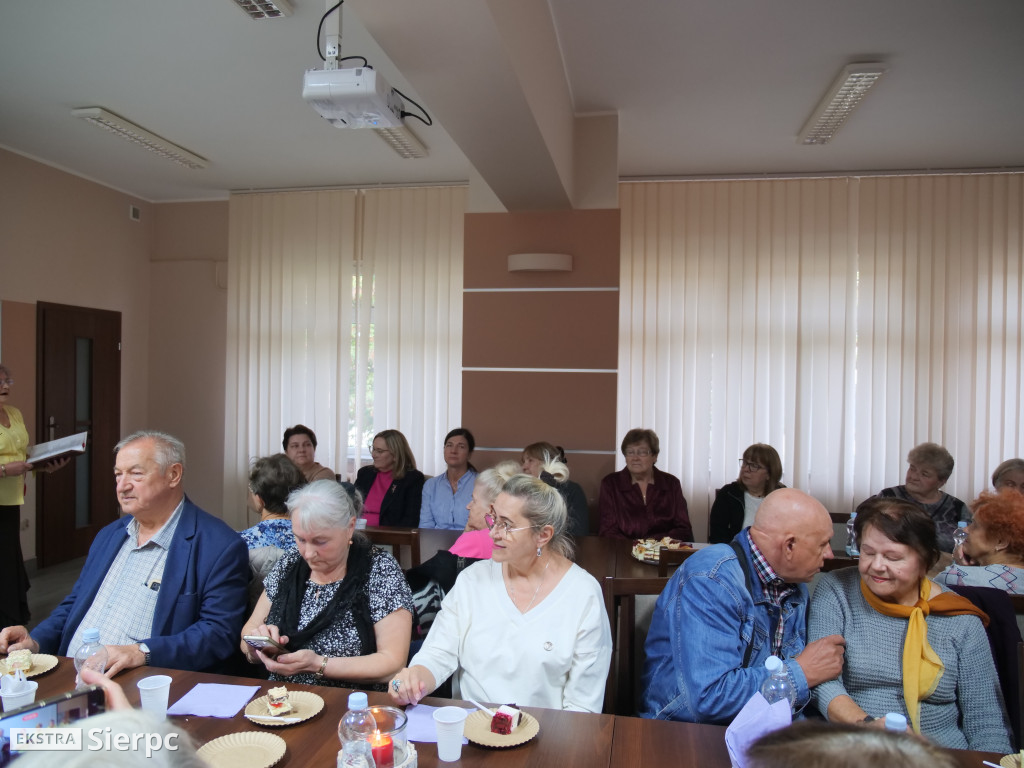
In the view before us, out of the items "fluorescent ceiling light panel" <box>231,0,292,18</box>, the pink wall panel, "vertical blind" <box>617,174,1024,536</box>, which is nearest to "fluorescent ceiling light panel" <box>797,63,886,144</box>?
"vertical blind" <box>617,174,1024,536</box>

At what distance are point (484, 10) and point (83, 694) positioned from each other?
219cm

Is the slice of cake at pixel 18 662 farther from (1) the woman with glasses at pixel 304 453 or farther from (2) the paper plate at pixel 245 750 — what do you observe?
(1) the woman with glasses at pixel 304 453

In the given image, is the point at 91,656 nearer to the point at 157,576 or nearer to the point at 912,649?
the point at 157,576

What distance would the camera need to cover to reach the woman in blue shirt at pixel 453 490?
4.72 m

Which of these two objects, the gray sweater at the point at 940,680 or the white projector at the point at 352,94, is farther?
the white projector at the point at 352,94

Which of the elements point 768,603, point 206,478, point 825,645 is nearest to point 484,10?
point 768,603

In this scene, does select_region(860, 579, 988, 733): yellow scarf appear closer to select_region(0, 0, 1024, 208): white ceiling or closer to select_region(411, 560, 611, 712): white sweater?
select_region(411, 560, 611, 712): white sweater

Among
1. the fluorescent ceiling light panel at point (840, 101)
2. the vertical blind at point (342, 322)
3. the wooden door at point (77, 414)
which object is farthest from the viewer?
the vertical blind at point (342, 322)

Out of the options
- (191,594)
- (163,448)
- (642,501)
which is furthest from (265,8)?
(642,501)

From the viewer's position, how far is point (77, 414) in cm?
645

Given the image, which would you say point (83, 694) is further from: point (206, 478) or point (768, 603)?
point (206, 478)

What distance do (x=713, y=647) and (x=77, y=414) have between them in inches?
254

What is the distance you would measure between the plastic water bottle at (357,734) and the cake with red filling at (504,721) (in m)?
0.28

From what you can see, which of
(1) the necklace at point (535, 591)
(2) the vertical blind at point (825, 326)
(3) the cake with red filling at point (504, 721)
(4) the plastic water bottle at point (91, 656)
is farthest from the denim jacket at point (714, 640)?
(2) the vertical blind at point (825, 326)
